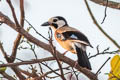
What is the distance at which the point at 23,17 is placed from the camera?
1.87 metres

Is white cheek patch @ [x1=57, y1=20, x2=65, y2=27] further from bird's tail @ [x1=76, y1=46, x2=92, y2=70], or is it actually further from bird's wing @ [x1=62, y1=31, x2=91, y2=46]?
bird's tail @ [x1=76, y1=46, x2=92, y2=70]

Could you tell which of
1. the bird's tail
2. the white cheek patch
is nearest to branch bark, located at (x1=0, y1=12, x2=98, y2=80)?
the bird's tail

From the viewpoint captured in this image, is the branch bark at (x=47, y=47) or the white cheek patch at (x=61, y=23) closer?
the branch bark at (x=47, y=47)

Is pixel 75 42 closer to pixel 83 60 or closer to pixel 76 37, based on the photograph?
pixel 76 37

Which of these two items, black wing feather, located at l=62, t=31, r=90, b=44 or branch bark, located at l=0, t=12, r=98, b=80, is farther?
black wing feather, located at l=62, t=31, r=90, b=44

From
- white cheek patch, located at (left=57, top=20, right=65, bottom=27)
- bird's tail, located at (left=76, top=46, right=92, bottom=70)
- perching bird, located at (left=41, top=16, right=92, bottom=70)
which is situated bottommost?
bird's tail, located at (left=76, top=46, right=92, bottom=70)

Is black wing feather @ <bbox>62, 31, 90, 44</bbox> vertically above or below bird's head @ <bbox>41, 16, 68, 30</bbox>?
below

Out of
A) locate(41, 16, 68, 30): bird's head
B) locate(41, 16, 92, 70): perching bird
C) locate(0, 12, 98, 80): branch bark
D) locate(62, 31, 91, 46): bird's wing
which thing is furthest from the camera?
locate(41, 16, 68, 30): bird's head

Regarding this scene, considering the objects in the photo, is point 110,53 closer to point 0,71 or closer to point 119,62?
point 119,62

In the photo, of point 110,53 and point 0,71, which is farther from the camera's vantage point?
point 0,71

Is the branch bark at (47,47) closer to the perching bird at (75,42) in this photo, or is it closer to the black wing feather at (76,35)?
the perching bird at (75,42)

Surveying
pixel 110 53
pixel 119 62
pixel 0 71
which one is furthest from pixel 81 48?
pixel 0 71

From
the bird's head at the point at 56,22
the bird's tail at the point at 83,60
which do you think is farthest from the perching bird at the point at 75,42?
the bird's head at the point at 56,22

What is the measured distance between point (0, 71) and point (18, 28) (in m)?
0.46
